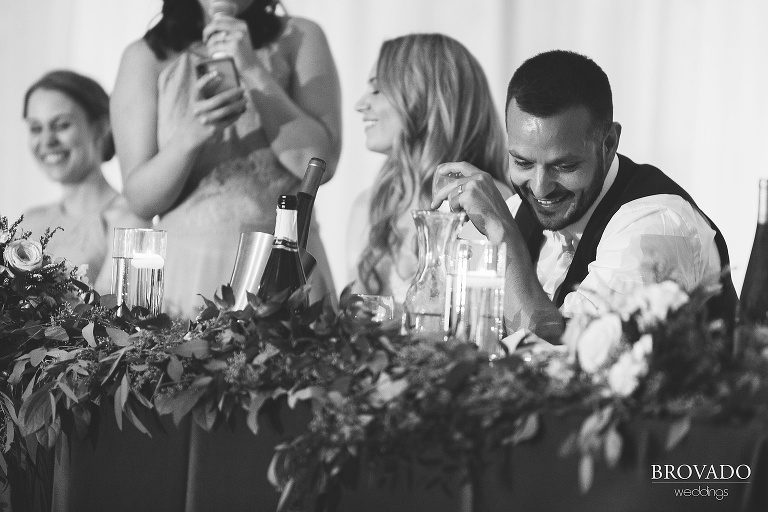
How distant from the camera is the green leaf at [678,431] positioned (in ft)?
2.73

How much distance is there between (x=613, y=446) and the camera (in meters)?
0.84

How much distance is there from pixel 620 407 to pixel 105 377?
0.66 m

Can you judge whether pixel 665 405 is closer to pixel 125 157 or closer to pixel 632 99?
pixel 632 99

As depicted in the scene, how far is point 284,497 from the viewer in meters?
0.95

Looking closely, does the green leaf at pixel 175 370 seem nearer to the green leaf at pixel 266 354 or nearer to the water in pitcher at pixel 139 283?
the green leaf at pixel 266 354

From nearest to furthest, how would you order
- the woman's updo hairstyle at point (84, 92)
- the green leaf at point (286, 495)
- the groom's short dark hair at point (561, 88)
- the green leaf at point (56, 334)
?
the green leaf at point (286, 495)
the green leaf at point (56, 334)
the groom's short dark hair at point (561, 88)
the woman's updo hairstyle at point (84, 92)

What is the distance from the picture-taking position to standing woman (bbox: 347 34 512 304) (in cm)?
275

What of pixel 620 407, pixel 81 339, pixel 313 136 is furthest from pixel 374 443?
pixel 313 136

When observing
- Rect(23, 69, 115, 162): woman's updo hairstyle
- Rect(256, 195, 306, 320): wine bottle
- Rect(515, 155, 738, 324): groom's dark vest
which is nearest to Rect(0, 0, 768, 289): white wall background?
Rect(23, 69, 115, 162): woman's updo hairstyle

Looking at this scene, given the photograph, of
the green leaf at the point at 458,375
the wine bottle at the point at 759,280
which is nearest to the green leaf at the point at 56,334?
the green leaf at the point at 458,375

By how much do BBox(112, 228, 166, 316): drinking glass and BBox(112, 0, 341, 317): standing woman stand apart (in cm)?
142

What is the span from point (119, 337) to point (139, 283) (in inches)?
8.0

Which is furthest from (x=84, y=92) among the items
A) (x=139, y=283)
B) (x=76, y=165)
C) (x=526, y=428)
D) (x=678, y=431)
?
(x=678, y=431)

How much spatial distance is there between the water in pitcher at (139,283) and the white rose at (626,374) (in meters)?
0.77
